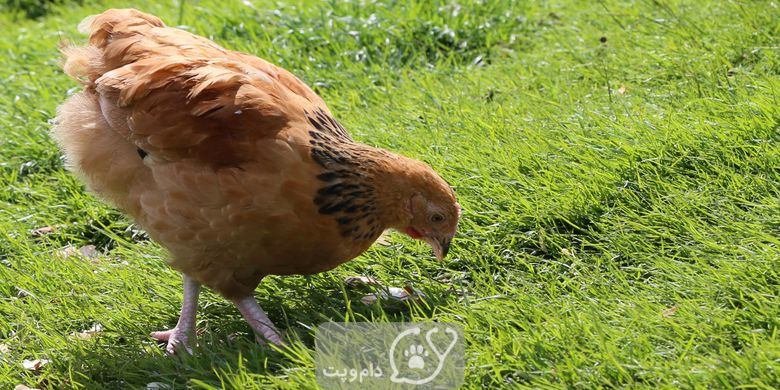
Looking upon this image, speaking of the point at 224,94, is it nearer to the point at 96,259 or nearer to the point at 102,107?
the point at 102,107

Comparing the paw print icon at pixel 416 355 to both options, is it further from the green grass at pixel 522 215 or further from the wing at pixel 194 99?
the wing at pixel 194 99

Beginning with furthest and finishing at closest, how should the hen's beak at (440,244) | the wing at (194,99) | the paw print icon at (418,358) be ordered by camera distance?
the hen's beak at (440,244), the wing at (194,99), the paw print icon at (418,358)

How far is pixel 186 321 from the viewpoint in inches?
164

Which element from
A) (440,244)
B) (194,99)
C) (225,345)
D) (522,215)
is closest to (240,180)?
(194,99)

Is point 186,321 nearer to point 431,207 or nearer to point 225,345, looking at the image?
point 225,345

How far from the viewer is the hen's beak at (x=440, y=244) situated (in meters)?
A: 4.11

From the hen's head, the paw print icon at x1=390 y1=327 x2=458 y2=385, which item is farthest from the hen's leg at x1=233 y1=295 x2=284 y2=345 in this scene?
the hen's head

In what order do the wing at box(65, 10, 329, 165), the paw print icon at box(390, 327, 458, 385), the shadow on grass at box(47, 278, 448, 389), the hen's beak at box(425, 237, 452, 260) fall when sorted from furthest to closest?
the hen's beak at box(425, 237, 452, 260)
the wing at box(65, 10, 329, 165)
the shadow on grass at box(47, 278, 448, 389)
the paw print icon at box(390, 327, 458, 385)

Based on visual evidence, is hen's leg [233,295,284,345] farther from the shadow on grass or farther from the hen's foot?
the hen's foot

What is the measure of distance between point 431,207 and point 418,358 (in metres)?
0.71

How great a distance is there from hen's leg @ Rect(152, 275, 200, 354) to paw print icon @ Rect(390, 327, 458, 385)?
0.96 m

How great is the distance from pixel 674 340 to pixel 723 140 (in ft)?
4.61

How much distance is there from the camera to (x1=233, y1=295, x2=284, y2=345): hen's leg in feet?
13.0

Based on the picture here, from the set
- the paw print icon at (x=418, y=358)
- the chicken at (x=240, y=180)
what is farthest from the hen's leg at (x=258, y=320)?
the paw print icon at (x=418, y=358)
